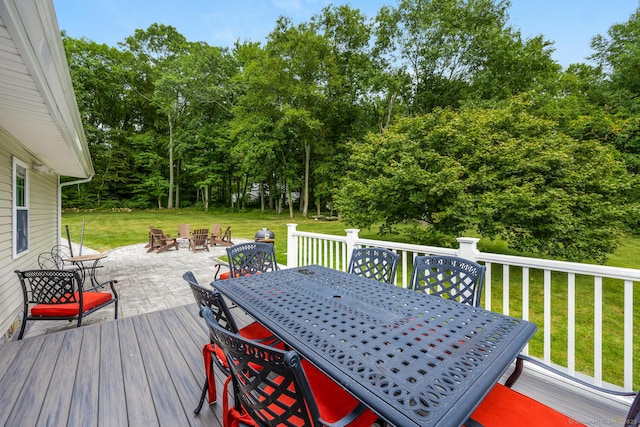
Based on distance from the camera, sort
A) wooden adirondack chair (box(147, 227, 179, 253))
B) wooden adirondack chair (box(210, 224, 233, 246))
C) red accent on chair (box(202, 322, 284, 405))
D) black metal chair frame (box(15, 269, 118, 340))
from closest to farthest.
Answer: red accent on chair (box(202, 322, 284, 405)) < black metal chair frame (box(15, 269, 118, 340)) < wooden adirondack chair (box(147, 227, 179, 253)) < wooden adirondack chair (box(210, 224, 233, 246))

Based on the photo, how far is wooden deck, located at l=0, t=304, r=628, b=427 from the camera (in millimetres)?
1844

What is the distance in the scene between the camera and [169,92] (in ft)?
66.8

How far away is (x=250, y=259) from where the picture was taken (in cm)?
340

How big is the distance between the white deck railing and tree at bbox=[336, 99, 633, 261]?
1106 mm

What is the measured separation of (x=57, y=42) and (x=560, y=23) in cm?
1560

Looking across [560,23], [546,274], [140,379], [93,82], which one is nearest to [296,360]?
[140,379]

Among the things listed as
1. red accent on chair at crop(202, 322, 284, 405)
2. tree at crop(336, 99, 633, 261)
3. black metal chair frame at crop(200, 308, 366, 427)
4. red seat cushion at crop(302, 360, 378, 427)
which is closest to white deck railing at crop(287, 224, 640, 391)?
tree at crop(336, 99, 633, 261)

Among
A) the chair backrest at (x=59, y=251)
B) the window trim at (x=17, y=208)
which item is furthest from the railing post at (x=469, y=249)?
the chair backrest at (x=59, y=251)

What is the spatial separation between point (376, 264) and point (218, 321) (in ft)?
5.57

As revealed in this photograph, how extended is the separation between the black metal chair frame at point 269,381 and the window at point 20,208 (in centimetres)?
470

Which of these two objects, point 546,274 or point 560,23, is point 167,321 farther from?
point 560,23

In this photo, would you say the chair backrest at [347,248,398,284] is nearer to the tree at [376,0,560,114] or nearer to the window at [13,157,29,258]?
the window at [13,157,29,258]

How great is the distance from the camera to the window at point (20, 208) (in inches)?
158

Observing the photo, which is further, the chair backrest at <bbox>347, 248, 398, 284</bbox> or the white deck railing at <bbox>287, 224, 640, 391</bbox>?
the chair backrest at <bbox>347, 248, 398, 284</bbox>
